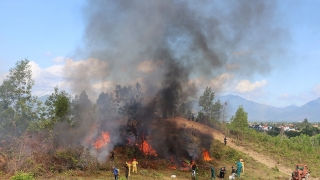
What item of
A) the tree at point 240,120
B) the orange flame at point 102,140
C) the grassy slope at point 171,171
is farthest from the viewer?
the tree at point 240,120

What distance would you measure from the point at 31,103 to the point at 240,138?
4157cm

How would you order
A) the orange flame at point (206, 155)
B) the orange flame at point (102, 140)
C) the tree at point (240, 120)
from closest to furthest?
the orange flame at point (102, 140) < the orange flame at point (206, 155) < the tree at point (240, 120)

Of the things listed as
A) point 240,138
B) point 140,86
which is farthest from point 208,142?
point 240,138

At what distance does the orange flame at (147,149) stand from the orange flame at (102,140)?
4.57m

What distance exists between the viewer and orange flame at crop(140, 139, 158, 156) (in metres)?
32.9

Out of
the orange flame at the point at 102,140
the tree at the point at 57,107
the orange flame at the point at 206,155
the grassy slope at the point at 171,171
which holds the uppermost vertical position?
the tree at the point at 57,107

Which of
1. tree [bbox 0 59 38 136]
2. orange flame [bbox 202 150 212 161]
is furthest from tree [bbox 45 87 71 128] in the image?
orange flame [bbox 202 150 212 161]

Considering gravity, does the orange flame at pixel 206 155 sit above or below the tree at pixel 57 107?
below

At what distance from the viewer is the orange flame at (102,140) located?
31934 mm

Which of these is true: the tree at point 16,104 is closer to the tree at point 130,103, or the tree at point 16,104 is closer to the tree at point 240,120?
the tree at point 130,103

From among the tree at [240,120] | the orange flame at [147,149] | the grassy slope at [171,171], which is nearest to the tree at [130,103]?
the orange flame at [147,149]

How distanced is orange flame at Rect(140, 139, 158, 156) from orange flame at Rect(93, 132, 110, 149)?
15.0 ft

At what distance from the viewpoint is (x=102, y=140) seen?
32969 millimetres

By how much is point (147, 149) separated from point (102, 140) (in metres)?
5.87
